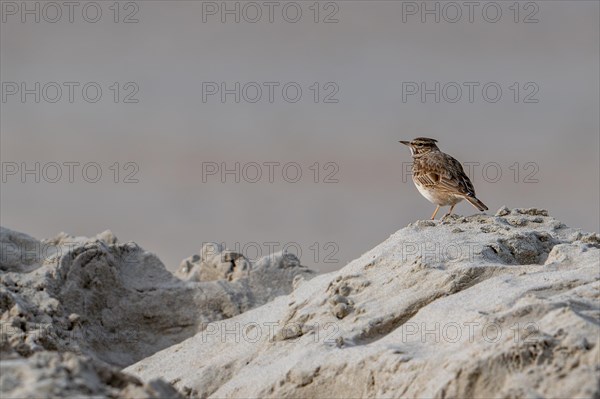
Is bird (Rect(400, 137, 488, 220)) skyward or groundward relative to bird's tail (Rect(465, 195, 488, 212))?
skyward

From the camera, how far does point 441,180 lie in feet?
37.3

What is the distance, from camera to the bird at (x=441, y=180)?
1115 centimetres

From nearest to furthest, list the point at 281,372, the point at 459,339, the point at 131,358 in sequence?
the point at 459,339
the point at 281,372
the point at 131,358

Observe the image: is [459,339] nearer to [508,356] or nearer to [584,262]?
[508,356]

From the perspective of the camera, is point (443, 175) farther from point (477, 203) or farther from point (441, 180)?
point (477, 203)

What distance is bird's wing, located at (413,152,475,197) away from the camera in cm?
1120

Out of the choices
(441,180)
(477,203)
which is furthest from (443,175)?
(477,203)

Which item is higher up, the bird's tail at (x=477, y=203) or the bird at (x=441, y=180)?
the bird at (x=441, y=180)

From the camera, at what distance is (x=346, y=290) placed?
8492mm

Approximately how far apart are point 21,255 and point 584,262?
485 centimetres

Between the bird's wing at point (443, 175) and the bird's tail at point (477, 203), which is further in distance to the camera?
the bird's wing at point (443, 175)

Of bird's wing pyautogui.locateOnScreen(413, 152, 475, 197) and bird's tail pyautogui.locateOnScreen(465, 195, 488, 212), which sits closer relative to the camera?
bird's tail pyautogui.locateOnScreen(465, 195, 488, 212)

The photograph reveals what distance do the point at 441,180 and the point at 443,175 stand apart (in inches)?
2.6

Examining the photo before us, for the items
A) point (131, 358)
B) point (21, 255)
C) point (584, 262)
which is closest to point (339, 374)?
point (584, 262)
